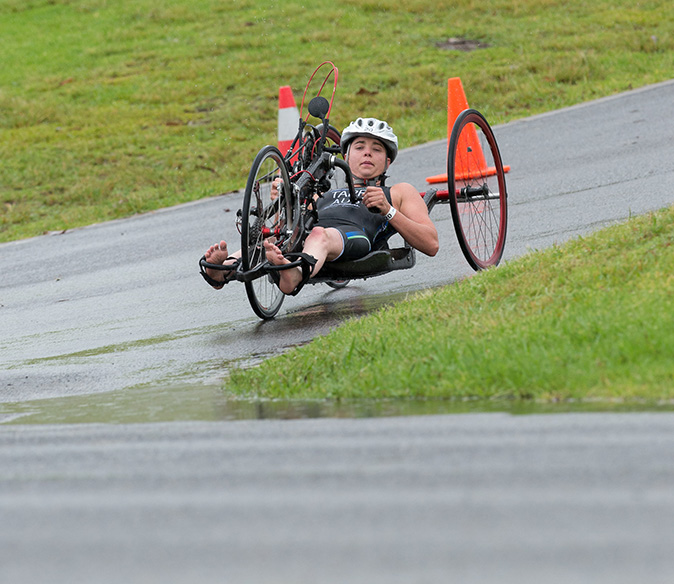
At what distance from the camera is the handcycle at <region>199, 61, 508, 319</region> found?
563 cm

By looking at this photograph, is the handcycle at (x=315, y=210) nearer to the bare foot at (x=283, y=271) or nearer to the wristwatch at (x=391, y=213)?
the bare foot at (x=283, y=271)

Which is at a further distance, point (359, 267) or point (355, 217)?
point (355, 217)

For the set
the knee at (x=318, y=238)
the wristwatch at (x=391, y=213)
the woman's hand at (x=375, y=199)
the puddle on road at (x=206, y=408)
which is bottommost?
the puddle on road at (x=206, y=408)

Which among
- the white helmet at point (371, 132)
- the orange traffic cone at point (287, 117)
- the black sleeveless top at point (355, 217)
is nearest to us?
the black sleeveless top at point (355, 217)

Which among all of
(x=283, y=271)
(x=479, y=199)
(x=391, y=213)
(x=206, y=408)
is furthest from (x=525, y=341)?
(x=479, y=199)

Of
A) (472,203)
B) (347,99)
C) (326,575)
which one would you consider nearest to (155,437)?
(326,575)

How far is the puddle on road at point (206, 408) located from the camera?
3.60 metres

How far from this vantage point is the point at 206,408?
4258mm

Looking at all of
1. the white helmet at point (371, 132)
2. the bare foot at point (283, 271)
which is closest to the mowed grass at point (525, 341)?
the bare foot at point (283, 271)

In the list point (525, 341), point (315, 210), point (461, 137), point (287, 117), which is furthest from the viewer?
point (287, 117)

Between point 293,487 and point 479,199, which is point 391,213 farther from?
point 293,487

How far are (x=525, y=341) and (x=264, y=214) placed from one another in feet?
7.09

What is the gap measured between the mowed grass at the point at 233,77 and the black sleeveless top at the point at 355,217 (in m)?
5.52

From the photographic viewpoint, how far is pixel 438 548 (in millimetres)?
2395
